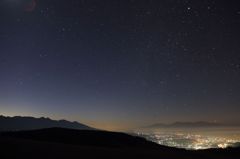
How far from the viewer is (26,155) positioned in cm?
1639

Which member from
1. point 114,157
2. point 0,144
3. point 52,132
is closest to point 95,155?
point 114,157

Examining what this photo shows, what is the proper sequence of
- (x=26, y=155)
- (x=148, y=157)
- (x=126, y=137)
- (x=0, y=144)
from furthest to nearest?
(x=126, y=137) → (x=148, y=157) → (x=0, y=144) → (x=26, y=155)

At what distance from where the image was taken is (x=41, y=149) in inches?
749

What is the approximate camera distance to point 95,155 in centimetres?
1967

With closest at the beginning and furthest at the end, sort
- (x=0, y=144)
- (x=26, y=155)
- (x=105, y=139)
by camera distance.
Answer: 1. (x=26, y=155)
2. (x=0, y=144)
3. (x=105, y=139)

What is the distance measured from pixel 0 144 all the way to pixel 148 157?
36.4 feet

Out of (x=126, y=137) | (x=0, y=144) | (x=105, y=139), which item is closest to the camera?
(x=0, y=144)

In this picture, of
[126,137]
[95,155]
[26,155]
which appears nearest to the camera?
[26,155]

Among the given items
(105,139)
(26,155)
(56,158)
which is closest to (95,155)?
(56,158)

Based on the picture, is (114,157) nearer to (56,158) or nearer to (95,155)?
(95,155)

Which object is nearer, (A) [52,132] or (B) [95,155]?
(B) [95,155]

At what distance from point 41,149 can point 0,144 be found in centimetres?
275

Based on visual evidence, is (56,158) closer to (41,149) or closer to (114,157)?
(41,149)

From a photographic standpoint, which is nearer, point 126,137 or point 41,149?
point 41,149
